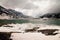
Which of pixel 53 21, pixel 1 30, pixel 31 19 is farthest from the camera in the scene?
pixel 53 21

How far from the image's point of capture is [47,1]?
10.3 metres

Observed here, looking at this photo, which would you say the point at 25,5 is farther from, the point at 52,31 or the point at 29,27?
the point at 52,31

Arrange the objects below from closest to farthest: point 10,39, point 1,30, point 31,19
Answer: point 10,39 → point 1,30 → point 31,19

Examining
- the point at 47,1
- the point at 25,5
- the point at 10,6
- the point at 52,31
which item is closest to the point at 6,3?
the point at 10,6

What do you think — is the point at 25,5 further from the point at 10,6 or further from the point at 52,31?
the point at 52,31

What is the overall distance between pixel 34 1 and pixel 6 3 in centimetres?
192

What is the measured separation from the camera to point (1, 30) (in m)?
9.00

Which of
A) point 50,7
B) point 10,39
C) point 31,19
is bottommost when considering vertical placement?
point 10,39

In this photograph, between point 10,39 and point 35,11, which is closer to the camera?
point 10,39

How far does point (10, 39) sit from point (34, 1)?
376 centimetres

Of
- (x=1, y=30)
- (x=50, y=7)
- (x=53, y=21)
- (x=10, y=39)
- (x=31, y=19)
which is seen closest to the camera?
(x=10, y=39)

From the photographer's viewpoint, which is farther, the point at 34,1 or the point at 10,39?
the point at 34,1

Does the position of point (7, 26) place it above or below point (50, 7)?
below

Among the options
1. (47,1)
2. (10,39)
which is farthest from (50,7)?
(10,39)
